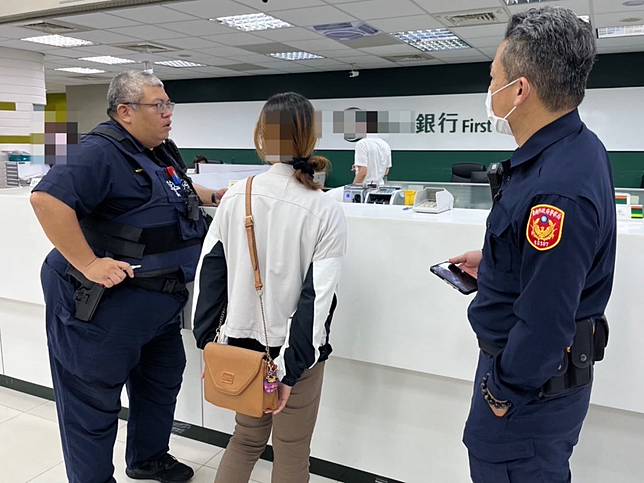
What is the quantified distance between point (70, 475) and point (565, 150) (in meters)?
1.96

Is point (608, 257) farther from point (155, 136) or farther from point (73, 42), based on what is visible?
point (73, 42)

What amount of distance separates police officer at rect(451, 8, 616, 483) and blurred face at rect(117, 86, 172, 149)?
45.1 inches

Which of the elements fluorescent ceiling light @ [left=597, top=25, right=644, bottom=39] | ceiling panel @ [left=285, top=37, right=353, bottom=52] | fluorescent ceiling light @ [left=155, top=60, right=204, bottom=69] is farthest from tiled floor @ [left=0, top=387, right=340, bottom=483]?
fluorescent ceiling light @ [left=155, top=60, right=204, bottom=69]

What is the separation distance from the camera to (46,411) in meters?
2.90

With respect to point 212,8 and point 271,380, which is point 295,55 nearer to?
point 212,8

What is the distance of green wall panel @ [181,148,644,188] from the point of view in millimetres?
8844

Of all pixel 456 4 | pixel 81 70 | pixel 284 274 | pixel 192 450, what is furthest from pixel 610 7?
pixel 81 70

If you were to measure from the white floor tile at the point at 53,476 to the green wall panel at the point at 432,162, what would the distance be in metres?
6.75

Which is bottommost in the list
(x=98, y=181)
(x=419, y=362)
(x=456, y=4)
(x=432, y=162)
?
(x=419, y=362)

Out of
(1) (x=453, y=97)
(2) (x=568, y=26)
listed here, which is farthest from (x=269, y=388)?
(1) (x=453, y=97)

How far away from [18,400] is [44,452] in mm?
641

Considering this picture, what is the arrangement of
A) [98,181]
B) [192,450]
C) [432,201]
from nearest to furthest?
[98,181] → [432,201] → [192,450]

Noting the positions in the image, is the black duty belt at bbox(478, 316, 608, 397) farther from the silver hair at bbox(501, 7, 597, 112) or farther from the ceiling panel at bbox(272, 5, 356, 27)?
the ceiling panel at bbox(272, 5, 356, 27)

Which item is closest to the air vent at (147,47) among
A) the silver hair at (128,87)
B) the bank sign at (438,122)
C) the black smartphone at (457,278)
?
the bank sign at (438,122)
